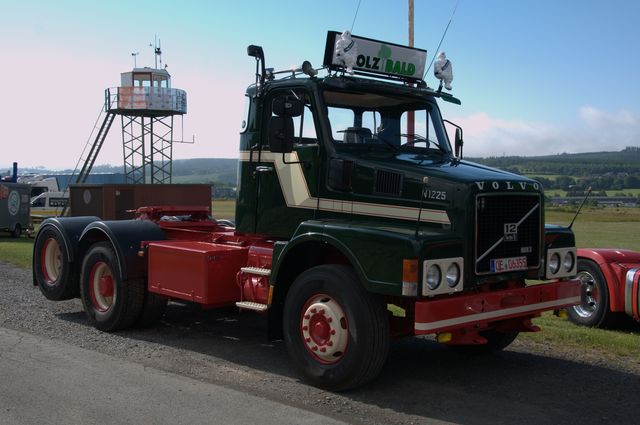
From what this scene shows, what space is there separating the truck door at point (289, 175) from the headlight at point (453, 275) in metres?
1.71

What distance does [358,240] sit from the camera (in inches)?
230

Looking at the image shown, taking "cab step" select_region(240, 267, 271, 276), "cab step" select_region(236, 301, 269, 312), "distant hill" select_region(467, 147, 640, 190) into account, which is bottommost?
"cab step" select_region(236, 301, 269, 312)

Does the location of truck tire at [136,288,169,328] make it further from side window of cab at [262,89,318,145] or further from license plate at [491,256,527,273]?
license plate at [491,256,527,273]

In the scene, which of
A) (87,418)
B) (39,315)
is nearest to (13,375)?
(87,418)

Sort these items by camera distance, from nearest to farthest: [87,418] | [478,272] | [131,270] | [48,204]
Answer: [87,418]
[478,272]
[131,270]
[48,204]

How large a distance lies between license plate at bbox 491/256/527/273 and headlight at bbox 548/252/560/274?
1.52 feet

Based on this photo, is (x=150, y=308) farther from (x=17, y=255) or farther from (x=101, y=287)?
(x=17, y=255)

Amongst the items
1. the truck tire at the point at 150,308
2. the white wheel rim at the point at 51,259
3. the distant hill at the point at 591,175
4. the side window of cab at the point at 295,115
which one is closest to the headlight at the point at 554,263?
the distant hill at the point at 591,175

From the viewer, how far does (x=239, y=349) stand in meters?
7.71

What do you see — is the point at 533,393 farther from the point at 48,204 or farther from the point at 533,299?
the point at 48,204

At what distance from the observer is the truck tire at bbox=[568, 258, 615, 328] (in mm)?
8656

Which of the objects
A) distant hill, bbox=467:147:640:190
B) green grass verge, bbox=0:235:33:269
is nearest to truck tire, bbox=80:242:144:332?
distant hill, bbox=467:147:640:190

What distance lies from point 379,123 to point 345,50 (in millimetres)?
871

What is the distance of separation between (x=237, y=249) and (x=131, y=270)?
5.43 ft
